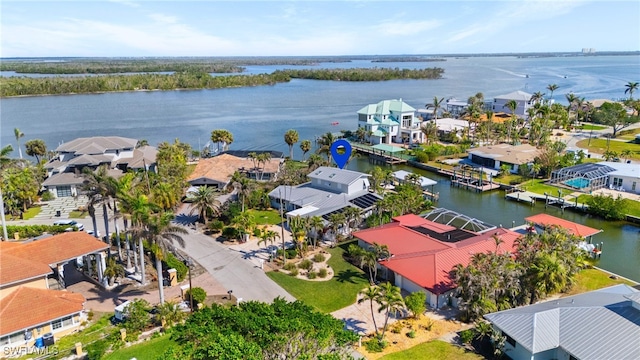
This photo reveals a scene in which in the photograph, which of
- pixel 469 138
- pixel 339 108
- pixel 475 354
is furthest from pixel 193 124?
pixel 475 354

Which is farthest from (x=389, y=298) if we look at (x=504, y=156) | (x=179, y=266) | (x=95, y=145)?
(x=95, y=145)

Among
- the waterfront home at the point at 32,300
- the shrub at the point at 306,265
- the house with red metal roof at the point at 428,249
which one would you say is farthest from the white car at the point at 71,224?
the house with red metal roof at the point at 428,249

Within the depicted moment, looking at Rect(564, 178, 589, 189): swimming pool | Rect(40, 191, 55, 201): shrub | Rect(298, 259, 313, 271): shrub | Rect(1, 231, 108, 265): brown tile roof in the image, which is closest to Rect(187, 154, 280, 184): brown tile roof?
Rect(40, 191, 55, 201): shrub

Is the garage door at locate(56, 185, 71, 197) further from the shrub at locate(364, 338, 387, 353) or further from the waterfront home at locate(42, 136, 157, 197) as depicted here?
the shrub at locate(364, 338, 387, 353)

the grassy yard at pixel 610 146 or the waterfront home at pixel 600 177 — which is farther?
the grassy yard at pixel 610 146

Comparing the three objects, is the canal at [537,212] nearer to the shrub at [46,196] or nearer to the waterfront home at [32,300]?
the waterfront home at [32,300]
